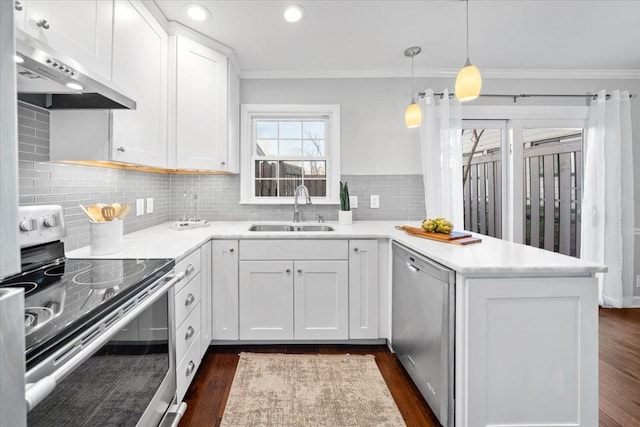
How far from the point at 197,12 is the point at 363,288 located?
217 cm

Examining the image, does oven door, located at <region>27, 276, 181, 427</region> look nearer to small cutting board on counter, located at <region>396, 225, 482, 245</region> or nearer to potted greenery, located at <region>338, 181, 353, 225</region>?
small cutting board on counter, located at <region>396, 225, 482, 245</region>

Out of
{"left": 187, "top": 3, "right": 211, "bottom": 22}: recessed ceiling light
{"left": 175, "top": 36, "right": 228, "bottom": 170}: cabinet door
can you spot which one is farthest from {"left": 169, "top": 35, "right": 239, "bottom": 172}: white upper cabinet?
{"left": 187, "top": 3, "right": 211, "bottom": 22}: recessed ceiling light

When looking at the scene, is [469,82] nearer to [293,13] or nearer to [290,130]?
[293,13]

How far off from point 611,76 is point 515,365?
3.28 m

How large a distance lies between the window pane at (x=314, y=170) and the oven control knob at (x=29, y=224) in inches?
82.6

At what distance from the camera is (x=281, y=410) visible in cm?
171

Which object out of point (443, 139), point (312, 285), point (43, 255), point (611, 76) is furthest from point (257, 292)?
point (611, 76)

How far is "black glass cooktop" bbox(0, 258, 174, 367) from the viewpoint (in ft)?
2.47

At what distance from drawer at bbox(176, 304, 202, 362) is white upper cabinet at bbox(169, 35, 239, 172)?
1.05 meters

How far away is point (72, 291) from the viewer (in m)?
1.05

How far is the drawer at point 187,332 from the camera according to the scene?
1633 mm

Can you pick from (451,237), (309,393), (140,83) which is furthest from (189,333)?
(451,237)

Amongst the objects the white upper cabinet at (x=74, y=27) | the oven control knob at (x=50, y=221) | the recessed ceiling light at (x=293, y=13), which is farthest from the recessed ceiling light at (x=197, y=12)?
the oven control knob at (x=50, y=221)

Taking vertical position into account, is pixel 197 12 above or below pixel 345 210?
above
